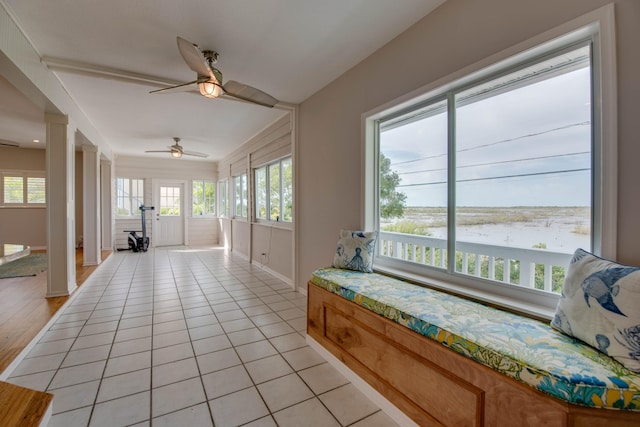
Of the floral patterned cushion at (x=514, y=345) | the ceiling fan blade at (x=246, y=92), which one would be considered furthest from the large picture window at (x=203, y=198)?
the floral patterned cushion at (x=514, y=345)

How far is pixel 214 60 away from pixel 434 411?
123 inches

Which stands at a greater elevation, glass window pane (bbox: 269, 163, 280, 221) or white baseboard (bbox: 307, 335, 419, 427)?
glass window pane (bbox: 269, 163, 280, 221)

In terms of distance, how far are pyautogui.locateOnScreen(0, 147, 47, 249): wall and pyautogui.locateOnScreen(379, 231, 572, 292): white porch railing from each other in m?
8.24

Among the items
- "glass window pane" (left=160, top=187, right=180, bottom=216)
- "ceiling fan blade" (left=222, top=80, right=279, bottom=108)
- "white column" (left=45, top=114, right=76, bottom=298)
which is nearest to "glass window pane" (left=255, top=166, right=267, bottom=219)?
"ceiling fan blade" (left=222, top=80, right=279, bottom=108)

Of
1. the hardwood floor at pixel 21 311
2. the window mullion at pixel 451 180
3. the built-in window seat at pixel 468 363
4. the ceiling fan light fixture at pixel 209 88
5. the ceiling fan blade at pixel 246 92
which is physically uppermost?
the ceiling fan blade at pixel 246 92

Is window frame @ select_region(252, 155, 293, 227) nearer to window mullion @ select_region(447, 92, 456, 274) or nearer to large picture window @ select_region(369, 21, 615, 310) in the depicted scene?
large picture window @ select_region(369, 21, 615, 310)

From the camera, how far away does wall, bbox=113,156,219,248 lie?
7.80 m

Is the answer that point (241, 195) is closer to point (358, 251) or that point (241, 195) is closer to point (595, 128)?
point (358, 251)

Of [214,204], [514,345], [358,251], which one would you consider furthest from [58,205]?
[214,204]

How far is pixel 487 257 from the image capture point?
2.27 m

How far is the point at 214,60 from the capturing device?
104 inches

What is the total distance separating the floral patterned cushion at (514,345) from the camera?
944 mm

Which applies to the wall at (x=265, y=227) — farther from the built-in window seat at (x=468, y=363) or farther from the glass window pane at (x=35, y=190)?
the glass window pane at (x=35, y=190)

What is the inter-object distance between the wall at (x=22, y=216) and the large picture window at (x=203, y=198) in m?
3.39
